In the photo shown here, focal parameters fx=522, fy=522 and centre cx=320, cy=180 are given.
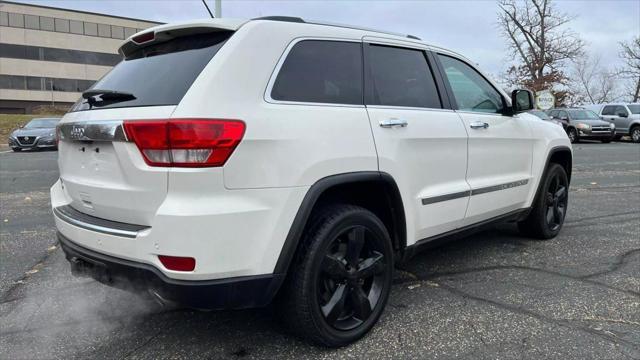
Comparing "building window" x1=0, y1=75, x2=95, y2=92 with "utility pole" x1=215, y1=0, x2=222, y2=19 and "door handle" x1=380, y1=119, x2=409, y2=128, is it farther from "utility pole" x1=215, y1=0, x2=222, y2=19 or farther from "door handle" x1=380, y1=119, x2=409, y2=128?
"door handle" x1=380, y1=119, x2=409, y2=128

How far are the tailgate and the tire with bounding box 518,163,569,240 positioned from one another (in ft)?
12.3

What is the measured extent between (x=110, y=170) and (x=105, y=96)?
475 millimetres

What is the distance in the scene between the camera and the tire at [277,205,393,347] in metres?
2.70

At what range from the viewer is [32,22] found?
56.3 m

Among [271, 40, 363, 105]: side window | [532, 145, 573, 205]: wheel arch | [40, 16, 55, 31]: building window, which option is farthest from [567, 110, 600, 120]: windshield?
[40, 16, 55, 31]: building window

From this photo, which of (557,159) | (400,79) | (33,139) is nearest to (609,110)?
(557,159)

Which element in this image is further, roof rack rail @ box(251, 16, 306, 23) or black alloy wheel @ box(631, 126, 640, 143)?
black alloy wheel @ box(631, 126, 640, 143)

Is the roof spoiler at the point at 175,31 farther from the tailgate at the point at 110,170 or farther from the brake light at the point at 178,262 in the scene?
the brake light at the point at 178,262

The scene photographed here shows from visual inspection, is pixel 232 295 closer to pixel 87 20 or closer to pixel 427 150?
pixel 427 150

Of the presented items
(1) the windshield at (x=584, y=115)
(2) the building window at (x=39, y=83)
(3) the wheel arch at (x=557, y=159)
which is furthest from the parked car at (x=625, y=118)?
(2) the building window at (x=39, y=83)

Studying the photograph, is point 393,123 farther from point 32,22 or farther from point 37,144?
point 32,22

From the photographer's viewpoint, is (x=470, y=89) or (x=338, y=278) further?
(x=470, y=89)

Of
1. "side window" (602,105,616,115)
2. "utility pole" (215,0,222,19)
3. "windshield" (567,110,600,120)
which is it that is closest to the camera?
"utility pole" (215,0,222,19)

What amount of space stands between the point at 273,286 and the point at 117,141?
1.04 m
